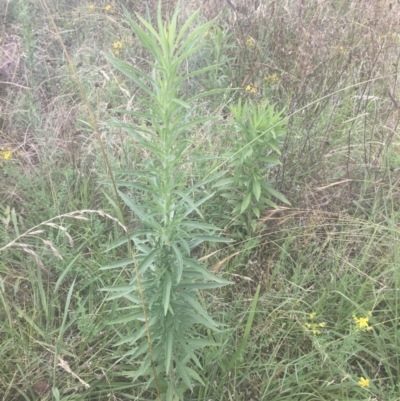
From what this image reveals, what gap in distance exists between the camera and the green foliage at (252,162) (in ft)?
7.06

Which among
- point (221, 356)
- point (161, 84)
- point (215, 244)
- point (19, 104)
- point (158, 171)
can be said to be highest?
point (161, 84)

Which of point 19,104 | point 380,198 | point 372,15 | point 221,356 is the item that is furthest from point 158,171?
point 372,15

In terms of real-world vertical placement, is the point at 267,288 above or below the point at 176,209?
below

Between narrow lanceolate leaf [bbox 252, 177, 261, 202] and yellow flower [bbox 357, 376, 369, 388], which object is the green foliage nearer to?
narrow lanceolate leaf [bbox 252, 177, 261, 202]

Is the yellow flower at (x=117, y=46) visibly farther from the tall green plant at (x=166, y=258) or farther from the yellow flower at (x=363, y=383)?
the yellow flower at (x=363, y=383)

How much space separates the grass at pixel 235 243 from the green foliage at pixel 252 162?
97 mm

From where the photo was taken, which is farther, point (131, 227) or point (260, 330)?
point (131, 227)

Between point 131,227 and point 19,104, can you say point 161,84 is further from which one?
point 19,104

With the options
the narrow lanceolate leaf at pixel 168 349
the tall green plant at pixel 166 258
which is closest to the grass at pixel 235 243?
the tall green plant at pixel 166 258

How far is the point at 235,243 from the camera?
2311 mm

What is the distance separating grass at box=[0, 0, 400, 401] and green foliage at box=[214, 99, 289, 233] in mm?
97

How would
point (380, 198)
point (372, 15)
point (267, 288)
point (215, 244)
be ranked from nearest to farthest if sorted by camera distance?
point (267, 288)
point (215, 244)
point (380, 198)
point (372, 15)

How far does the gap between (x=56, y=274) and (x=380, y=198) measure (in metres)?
1.82

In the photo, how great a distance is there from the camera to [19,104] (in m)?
2.80
